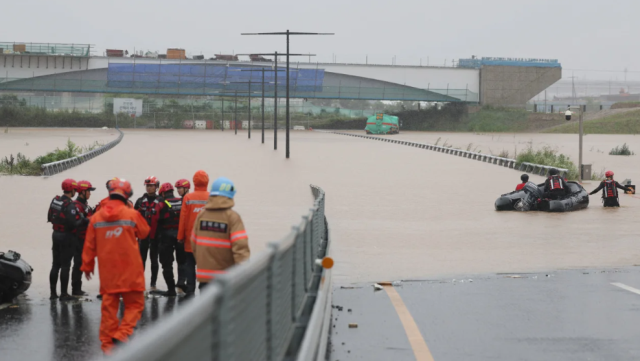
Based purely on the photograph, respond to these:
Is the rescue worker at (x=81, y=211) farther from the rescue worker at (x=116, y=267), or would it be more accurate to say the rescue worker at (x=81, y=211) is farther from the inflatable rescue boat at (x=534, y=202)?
the inflatable rescue boat at (x=534, y=202)

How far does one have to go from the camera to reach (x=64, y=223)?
11.1 meters

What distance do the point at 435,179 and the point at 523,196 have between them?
1192 cm

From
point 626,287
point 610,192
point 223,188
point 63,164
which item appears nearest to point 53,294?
point 223,188

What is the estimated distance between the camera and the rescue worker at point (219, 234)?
27.1ft

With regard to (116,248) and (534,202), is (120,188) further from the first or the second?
(534,202)

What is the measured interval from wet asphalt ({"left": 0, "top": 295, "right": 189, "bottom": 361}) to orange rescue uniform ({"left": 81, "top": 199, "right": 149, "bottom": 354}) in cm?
63

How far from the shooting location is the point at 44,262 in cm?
1523

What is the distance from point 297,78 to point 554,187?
98429 mm

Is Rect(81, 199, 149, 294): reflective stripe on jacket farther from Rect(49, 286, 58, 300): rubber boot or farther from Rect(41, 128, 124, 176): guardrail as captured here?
Rect(41, 128, 124, 176): guardrail

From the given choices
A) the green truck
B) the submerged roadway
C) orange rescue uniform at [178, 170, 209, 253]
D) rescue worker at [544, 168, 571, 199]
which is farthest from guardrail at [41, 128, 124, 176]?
the green truck

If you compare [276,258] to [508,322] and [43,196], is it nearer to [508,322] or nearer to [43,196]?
[508,322]

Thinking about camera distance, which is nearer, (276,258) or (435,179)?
(276,258)

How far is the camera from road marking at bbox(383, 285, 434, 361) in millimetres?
8914

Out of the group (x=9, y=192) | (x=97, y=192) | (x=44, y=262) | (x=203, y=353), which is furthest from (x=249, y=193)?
(x=203, y=353)
